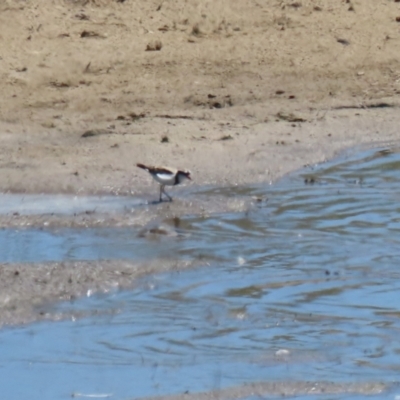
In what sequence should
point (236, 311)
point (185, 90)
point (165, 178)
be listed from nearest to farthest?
1. point (236, 311)
2. point (165, 178)
3. point (185, 90)

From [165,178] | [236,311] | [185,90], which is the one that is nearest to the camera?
[236,311]

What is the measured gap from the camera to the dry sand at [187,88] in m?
10.1

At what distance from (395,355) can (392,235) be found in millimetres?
2237

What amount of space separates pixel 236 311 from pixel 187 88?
585 cm

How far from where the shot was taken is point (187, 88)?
478 inches

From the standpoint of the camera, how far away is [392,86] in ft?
41.3

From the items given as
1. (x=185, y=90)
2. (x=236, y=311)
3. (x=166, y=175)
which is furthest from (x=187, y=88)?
(x=236, y=311)

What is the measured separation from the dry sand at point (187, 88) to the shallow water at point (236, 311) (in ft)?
2.51

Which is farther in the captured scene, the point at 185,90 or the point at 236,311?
the point at 185,90

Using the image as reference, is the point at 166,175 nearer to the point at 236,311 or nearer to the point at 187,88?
the point at 236,311

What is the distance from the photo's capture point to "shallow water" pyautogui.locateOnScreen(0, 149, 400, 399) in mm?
5656

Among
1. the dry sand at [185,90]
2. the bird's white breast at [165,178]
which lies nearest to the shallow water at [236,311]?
the bird's white breast at [165,178]

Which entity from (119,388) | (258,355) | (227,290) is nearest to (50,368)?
(119,388)

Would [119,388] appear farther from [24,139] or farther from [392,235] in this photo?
[24,139]
